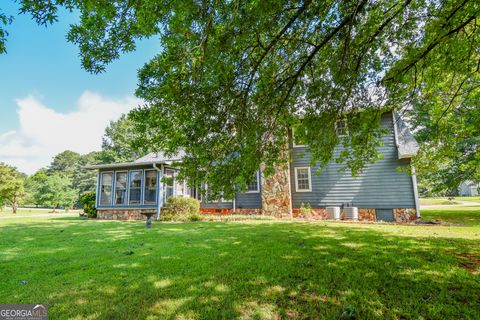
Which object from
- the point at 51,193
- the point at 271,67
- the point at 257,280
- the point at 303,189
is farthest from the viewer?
the point at 51,193

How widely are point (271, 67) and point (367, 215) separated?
33.3ft

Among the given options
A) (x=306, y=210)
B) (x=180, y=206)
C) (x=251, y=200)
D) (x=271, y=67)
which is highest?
(x=271, y=67)

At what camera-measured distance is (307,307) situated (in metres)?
2.49

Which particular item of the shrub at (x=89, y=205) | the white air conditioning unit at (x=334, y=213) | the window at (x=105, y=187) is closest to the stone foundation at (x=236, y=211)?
the white air conditioning unit at (x=334, y=213)

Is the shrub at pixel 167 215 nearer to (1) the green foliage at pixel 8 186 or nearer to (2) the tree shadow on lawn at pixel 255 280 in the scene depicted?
(2) the tree shadow on lawn at pixel 255 280

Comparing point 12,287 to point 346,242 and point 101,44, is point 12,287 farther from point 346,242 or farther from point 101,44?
point 346,242

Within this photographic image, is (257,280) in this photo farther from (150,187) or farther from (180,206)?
(150,187)

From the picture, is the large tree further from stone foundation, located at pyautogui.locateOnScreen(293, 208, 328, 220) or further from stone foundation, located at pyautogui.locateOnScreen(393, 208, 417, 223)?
stone foundation, located at pyautogui.locateOnScreen(293, 208, 328, 220)

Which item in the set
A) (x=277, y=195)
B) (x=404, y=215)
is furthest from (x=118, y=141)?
(x=404, y=215)

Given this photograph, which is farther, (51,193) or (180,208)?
(51,193)

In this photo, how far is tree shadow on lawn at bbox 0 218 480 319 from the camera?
96.8 inches

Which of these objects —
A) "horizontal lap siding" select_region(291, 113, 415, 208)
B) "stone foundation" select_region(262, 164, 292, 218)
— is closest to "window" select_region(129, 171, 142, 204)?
"stone foundation" select_region(262, 164, 292, 218)

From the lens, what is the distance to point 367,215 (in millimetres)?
11945

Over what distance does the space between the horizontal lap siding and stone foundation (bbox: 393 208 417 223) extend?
19cm
